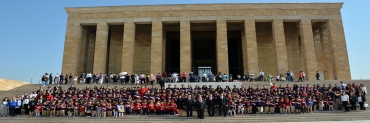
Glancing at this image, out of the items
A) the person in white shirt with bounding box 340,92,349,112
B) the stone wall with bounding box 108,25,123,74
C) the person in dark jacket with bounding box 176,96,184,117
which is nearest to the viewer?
the person in dark jacket with bounding box 176,96,184,117

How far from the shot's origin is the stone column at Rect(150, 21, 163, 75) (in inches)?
1029

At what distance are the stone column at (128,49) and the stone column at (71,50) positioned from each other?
485 cm

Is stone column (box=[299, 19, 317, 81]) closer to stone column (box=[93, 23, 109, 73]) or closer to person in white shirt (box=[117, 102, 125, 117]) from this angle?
person in white shirt (box=[117, 102, 125, 117])

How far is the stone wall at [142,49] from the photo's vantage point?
96.8 feet

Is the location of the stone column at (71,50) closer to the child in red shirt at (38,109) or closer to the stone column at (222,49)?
the child in red shirt at (38,109)

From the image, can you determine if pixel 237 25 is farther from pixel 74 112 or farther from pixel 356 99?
pixel 74 112

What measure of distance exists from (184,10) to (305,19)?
12481 millimetres

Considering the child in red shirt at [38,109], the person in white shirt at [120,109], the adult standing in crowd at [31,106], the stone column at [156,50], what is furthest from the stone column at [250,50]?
the adult standing in crowd at [31,106]

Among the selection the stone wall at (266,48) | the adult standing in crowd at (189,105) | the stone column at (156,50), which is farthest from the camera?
the stone wall at (266,48)

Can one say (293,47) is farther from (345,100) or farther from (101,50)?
(101,50)

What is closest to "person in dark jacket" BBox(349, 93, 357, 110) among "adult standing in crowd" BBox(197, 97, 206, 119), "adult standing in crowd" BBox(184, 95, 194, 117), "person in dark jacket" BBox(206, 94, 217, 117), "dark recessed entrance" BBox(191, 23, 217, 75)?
"person in dark jacket" BBox(206, 94, 217, 117)

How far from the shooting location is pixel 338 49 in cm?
2648

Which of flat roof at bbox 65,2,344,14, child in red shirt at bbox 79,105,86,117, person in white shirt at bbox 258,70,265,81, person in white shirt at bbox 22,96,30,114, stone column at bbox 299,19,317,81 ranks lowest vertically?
child in red shirt at bbox 79,105,86,117

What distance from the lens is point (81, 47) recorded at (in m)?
28.4
